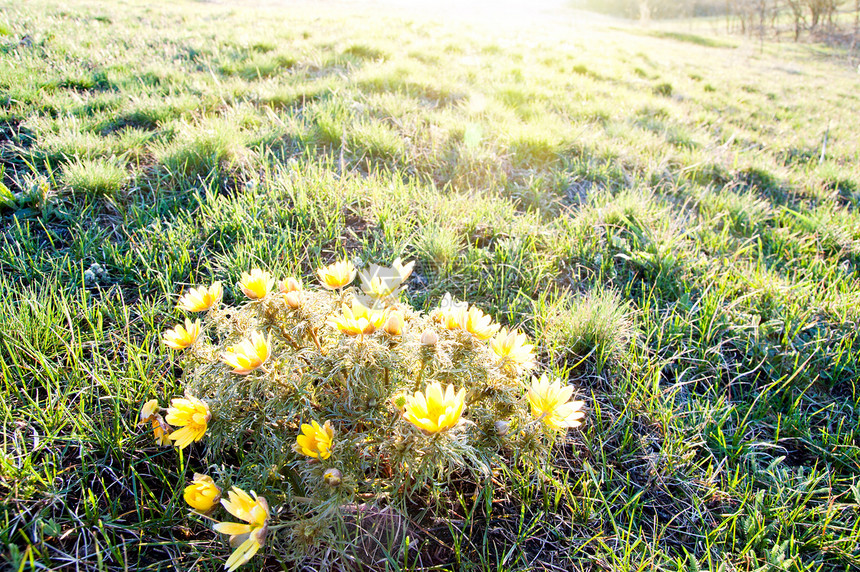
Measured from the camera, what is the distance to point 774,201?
3.64m

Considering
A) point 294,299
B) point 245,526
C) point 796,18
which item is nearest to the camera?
point 245,526

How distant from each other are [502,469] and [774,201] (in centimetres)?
370

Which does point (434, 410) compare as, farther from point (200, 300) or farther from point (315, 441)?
point (200, 300)

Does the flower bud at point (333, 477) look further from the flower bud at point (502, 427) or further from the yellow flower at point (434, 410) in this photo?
the flower bud at point (502, 427)

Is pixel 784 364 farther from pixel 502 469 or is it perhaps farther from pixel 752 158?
pixel 752 158

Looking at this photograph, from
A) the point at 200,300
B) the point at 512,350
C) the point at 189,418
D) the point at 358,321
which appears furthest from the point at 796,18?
the point at 189,418

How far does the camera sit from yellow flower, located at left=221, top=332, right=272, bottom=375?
3.84ft

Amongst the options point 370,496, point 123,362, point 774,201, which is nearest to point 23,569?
point 123,362

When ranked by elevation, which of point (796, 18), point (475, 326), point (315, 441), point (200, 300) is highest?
point (796, 18)

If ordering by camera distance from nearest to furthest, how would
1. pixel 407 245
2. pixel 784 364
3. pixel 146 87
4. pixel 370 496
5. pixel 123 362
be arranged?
1. pixel 370 496
2. pixel 123 362
3. pixel 784 364
4. pixel 407 245
5. pixel 146 87

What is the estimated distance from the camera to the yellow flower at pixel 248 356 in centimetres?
117

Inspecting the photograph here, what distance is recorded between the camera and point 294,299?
4.38 feet

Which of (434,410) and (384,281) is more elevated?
(384,281)

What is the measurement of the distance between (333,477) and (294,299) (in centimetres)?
54
